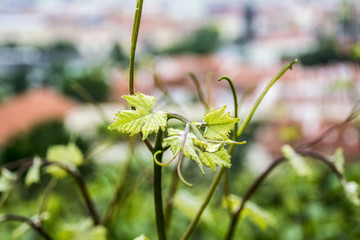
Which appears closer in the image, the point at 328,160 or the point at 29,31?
the point at 328,160

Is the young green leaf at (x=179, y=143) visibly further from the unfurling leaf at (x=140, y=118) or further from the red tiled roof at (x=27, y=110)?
the red tiled roof at (x=27, y=110)

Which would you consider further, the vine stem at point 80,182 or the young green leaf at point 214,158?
the vine stem at point 80,182

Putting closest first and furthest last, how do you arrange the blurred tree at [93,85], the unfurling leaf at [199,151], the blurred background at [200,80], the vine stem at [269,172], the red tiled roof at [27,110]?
the unfurling leaf at [199,151] < the vine stem at [269,172] < the blurred background at [200,80] < the red tiled roof at [27,110] < the blurred tree at [93,85]

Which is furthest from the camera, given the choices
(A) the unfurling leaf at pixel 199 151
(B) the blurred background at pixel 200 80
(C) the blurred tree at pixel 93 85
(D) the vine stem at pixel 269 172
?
(C) the blurred tree at pixel 93 85

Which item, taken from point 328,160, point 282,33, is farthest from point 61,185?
point 282,33

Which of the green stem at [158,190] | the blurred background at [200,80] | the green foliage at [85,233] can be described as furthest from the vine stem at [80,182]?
the blurred background at [200,80]

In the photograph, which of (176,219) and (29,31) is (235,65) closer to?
(29,31)

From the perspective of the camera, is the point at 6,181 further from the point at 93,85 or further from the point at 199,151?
the point at 93,85
